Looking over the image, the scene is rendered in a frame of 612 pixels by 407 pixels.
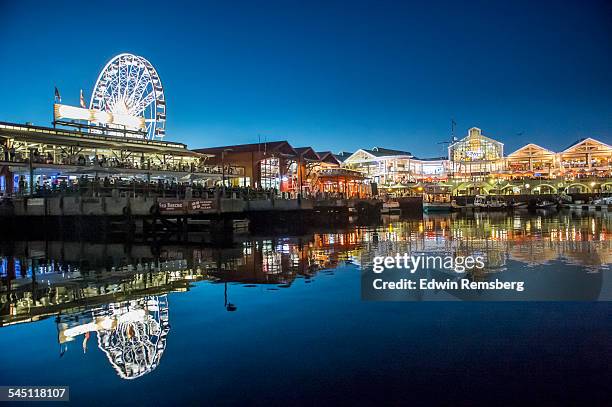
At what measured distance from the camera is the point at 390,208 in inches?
3179

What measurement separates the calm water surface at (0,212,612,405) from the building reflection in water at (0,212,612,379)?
62mm

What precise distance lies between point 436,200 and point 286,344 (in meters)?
96.8

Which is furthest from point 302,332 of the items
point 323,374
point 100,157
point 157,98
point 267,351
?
point 157,98

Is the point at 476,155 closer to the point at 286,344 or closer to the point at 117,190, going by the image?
the point at 117,190

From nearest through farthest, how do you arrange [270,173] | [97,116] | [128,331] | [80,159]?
[128,331]
[80,159]
[97,116]
[270,173]

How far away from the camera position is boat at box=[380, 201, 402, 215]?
78738 mm

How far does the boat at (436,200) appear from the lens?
8506 cm

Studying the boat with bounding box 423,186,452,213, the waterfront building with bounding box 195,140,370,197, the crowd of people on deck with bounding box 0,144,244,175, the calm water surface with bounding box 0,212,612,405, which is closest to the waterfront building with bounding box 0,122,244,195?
the crowd of people on deck with bounding box 0,144,244,175

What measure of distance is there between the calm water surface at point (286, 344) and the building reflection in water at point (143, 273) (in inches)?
2.4

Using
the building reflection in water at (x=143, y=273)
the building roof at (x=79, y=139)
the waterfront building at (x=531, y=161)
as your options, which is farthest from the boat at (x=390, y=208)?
the waterfront building at (x=531, y=161)

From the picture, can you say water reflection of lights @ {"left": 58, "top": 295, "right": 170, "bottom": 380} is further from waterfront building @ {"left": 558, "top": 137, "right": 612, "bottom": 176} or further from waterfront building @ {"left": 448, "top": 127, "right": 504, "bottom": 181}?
waterfront building @ {"left": 558, "top": 137, "right": 612, "bottom": 176}

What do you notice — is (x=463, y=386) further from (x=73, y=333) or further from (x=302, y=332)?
(x=73, y=333)

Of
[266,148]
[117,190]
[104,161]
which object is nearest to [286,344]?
[117,190]

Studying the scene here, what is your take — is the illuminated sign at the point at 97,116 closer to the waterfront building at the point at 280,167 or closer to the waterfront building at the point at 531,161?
the waterfront building at the point at 280,167
